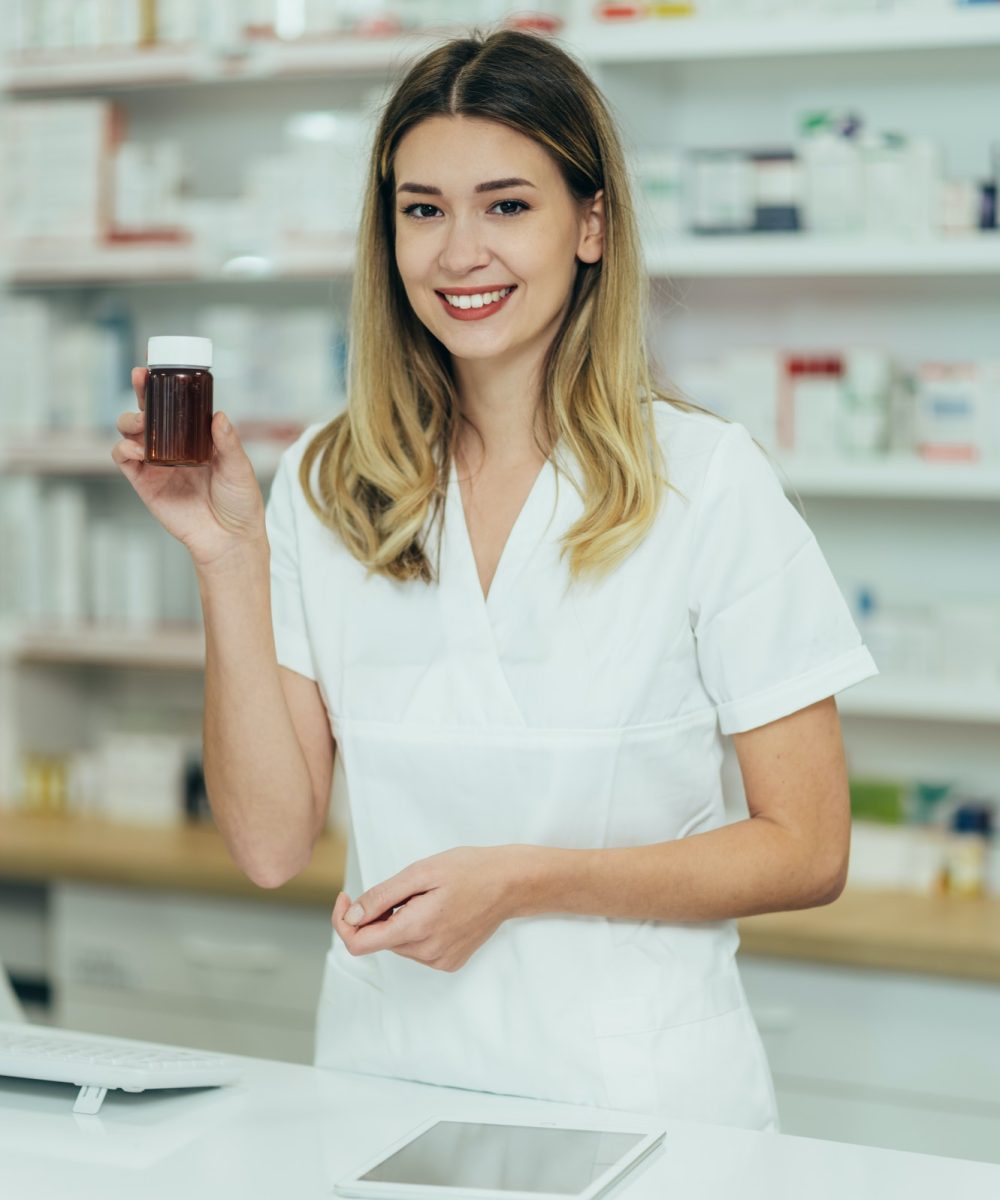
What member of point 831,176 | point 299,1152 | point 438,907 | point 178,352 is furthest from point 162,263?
point 299,1152

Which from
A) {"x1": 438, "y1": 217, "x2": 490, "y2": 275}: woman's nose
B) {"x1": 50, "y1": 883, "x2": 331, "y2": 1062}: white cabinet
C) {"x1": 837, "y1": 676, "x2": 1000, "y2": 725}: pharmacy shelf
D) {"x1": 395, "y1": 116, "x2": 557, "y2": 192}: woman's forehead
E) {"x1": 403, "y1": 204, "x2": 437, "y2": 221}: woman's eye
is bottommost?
{"x1": 50, "y1": 883, "x2": 331, "y2": 1062}: white cabinet

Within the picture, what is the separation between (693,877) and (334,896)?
4.16ft

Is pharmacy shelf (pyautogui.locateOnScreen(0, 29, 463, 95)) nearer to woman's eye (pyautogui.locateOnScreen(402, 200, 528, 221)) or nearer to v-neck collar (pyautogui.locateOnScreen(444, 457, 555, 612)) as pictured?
woman's eye (pyautogui.locateOnScreen(402, 200, 528, 221))

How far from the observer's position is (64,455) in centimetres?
307

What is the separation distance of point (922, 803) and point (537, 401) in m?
1.44

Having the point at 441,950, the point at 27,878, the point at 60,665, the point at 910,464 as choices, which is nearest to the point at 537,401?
the point at 441,950

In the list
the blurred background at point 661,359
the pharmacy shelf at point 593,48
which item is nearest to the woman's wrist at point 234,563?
the pharmacy shelf at point 593,48

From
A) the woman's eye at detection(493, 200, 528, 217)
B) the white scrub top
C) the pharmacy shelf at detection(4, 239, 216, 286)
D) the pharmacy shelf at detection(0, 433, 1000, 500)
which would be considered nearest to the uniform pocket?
the white scrub top

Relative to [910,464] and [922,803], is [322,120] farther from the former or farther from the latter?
[922,803]

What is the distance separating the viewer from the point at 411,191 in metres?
1.50

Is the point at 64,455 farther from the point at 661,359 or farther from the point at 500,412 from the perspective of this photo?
the point at 500,412

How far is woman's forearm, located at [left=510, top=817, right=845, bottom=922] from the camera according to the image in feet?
4.55

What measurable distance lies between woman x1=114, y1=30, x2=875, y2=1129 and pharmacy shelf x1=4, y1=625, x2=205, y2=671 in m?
1.46

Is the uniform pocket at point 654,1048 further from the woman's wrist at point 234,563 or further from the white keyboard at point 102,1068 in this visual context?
the woman's wrist at point 234,563
